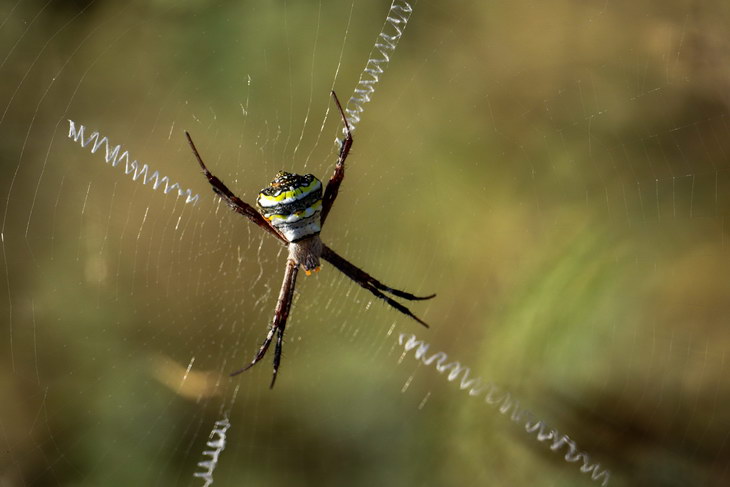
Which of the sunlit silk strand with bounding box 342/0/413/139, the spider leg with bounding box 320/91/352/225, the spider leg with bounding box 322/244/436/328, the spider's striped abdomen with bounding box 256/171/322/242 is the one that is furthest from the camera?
the sunlit silk strand with bounding box 342/0/413/139

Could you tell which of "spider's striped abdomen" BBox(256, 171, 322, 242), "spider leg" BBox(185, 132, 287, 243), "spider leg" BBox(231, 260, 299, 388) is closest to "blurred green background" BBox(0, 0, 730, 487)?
"spider leg" BBox(231, 260, 299, 388)

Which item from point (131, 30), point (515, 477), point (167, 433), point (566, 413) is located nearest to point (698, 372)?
point (566, 413)

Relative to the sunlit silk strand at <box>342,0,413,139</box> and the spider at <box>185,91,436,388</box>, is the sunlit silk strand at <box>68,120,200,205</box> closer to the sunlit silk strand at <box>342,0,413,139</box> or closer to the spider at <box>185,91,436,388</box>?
the spider at <box>185,91,436,388</box>

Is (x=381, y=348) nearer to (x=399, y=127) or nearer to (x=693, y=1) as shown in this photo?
(x=399, y=127)

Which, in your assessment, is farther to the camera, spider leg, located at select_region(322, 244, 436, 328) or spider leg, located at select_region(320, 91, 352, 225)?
spider leg, located at select_region(322, 244, 436, 328)

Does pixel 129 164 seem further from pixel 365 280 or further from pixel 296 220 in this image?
pixel 365 280

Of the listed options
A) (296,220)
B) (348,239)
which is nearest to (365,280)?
(348,239)

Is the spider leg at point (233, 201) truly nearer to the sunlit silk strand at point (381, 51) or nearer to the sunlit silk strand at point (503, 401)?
the sunlit silk strand at point (381, 51)
